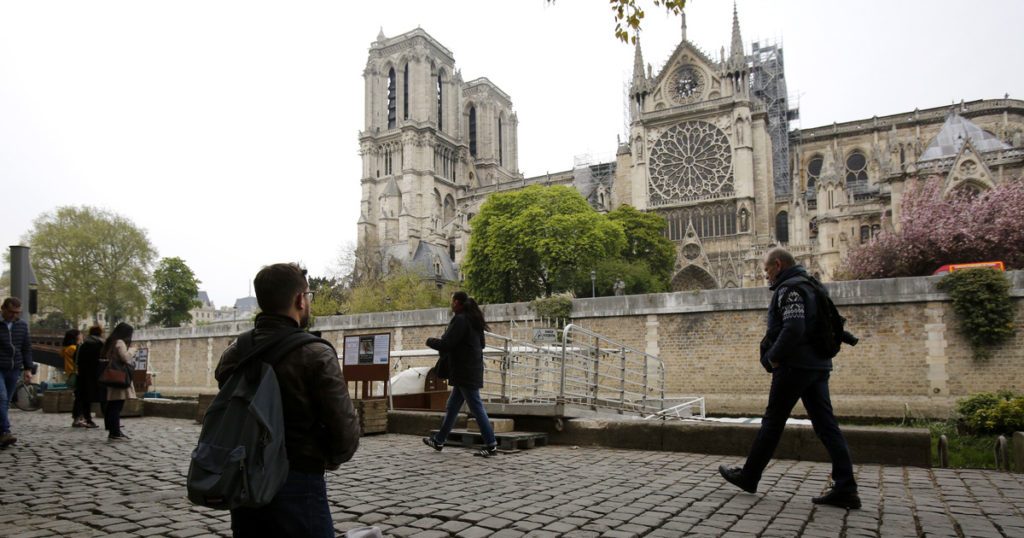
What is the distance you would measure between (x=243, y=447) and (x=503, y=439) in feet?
18.4

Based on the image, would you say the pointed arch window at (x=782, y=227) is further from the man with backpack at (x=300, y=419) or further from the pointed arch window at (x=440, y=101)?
the man with backpack at (x=300, y=419)

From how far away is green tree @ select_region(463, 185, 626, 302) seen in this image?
3541 cm

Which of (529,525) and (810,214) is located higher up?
(810,214)

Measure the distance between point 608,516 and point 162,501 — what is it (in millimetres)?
3180

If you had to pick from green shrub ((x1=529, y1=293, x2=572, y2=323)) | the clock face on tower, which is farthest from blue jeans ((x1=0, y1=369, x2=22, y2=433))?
the clock face on tower

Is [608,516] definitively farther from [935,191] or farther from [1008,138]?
[1008,138]

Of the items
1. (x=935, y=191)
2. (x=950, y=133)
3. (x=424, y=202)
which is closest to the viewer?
(x=935, y=191)

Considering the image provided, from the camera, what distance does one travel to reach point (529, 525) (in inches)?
168

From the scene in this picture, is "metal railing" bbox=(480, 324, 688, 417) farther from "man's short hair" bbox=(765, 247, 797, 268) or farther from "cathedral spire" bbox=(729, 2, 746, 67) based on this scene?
"cathedral spire" bbox=(729, 2, 746, 67)

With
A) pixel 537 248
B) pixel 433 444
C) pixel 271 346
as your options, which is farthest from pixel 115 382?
pixel 537 248

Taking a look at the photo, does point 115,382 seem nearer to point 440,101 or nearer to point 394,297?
point 394,297

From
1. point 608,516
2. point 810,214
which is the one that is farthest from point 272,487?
point 810,214

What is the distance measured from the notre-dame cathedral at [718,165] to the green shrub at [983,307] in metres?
19.6

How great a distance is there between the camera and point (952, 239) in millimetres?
25531
